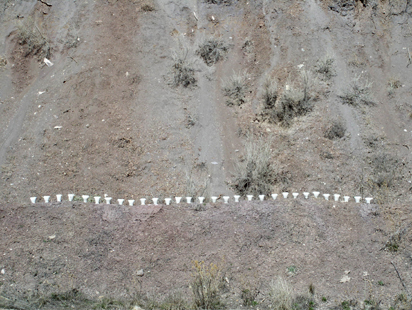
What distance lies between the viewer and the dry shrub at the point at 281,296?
14.3ft

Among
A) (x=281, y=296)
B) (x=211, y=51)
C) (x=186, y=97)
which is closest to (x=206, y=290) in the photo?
(x=281, y=296)

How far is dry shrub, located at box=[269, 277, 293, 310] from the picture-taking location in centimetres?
437

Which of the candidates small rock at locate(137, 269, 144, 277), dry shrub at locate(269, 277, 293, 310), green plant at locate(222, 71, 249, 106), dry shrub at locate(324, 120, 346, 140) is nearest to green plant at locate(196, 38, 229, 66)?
green plant at locate(222, 71, 249, 106)

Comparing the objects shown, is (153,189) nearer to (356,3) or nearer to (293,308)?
(293,308)

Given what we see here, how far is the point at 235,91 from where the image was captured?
8.31m

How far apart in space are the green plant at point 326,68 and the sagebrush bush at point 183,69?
261cm

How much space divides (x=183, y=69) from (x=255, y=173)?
3208 millimetres

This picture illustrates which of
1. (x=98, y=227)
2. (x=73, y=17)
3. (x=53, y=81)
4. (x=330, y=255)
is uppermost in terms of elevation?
(x=73, y=17)

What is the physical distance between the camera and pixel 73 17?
9.89 meters

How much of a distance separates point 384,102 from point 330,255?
13.7ft

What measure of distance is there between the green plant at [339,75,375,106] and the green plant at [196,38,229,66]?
279cm

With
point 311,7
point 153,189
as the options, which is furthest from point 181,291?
point 311,7

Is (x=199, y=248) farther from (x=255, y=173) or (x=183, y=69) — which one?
(x=183, y=69)

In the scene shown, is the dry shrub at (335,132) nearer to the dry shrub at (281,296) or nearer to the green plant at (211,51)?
the green plant at (211,51)
